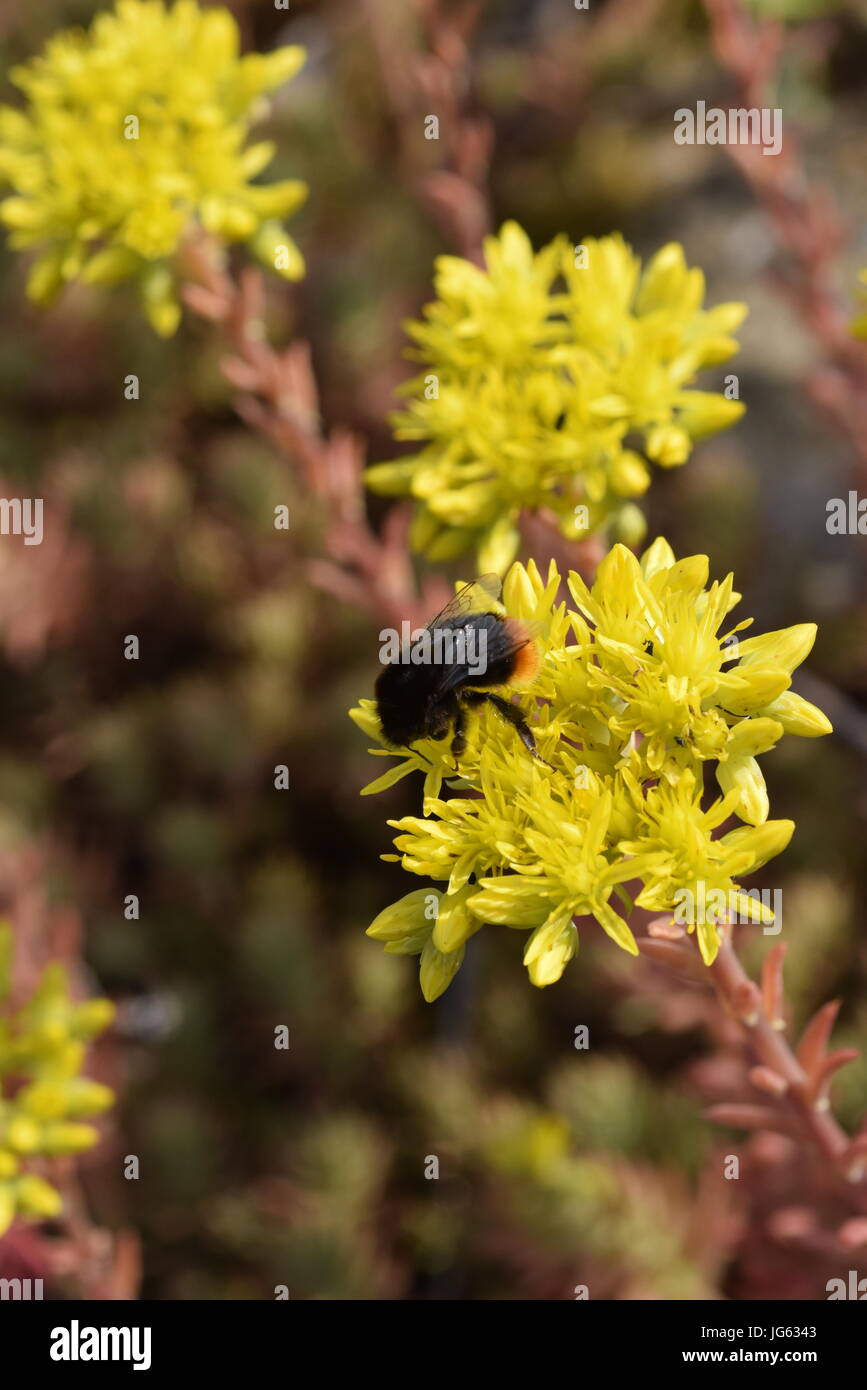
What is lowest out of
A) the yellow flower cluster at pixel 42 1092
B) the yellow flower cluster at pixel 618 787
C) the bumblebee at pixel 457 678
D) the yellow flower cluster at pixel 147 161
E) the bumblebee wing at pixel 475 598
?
the yellow flower cluster at pixel 42 1092

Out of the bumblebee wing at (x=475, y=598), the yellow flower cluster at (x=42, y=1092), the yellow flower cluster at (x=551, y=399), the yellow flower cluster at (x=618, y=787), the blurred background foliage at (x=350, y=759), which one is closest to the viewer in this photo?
the yellow flower cluster at (x=618, y=787)

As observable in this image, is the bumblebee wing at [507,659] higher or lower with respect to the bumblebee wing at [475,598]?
lower

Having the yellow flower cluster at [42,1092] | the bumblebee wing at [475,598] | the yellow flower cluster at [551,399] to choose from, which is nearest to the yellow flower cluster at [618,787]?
the bumblebee wing at [475,598]

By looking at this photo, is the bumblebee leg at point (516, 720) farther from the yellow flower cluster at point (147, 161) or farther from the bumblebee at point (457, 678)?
the yellow flower cluster at point (147, 161)

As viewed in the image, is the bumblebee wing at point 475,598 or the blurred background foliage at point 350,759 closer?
the bumblebee wing at point 475,598

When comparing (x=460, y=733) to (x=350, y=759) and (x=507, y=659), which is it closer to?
(x=507, y=659)

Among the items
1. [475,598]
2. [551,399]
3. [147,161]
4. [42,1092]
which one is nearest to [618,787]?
[475,598]
